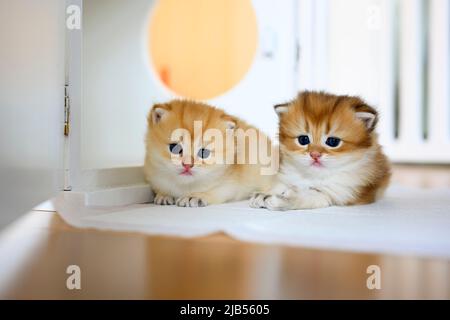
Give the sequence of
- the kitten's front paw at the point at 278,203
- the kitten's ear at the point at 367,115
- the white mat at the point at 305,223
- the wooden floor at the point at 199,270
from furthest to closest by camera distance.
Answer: the kitten's ear at the point at 367,115, the kitten's front paw at the point at 278,203, the white mat at the point at 305,223, the wooden floor at the point at 199,270

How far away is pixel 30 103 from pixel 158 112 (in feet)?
1.48

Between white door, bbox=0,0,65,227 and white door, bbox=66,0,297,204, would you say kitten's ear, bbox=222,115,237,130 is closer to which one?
white door, bbox=66,0,297,204

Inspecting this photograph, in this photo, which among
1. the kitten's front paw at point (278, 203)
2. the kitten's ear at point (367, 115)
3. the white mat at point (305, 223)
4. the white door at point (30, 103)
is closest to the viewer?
the white mat at point (305, 223)

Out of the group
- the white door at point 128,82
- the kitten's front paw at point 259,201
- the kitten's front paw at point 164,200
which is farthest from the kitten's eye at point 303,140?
the white door at point 128,82

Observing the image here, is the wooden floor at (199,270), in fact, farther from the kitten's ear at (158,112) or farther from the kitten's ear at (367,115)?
the kitten's ear at (367,115)

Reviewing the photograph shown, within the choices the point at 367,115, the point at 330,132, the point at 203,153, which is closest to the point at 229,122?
the point at 203,153

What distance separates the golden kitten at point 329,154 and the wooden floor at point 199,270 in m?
0.63

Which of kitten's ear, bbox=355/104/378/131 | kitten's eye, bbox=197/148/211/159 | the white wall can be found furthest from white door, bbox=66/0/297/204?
kitten's ear, bbox=355/104/378/131

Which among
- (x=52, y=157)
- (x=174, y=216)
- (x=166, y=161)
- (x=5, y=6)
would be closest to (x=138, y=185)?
(x=166, y=161)

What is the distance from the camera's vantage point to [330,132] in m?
1.83

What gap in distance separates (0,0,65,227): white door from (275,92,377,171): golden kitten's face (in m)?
0.85

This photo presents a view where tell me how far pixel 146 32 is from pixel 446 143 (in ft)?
9.62

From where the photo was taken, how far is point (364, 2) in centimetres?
439

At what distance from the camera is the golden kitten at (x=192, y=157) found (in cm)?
186
